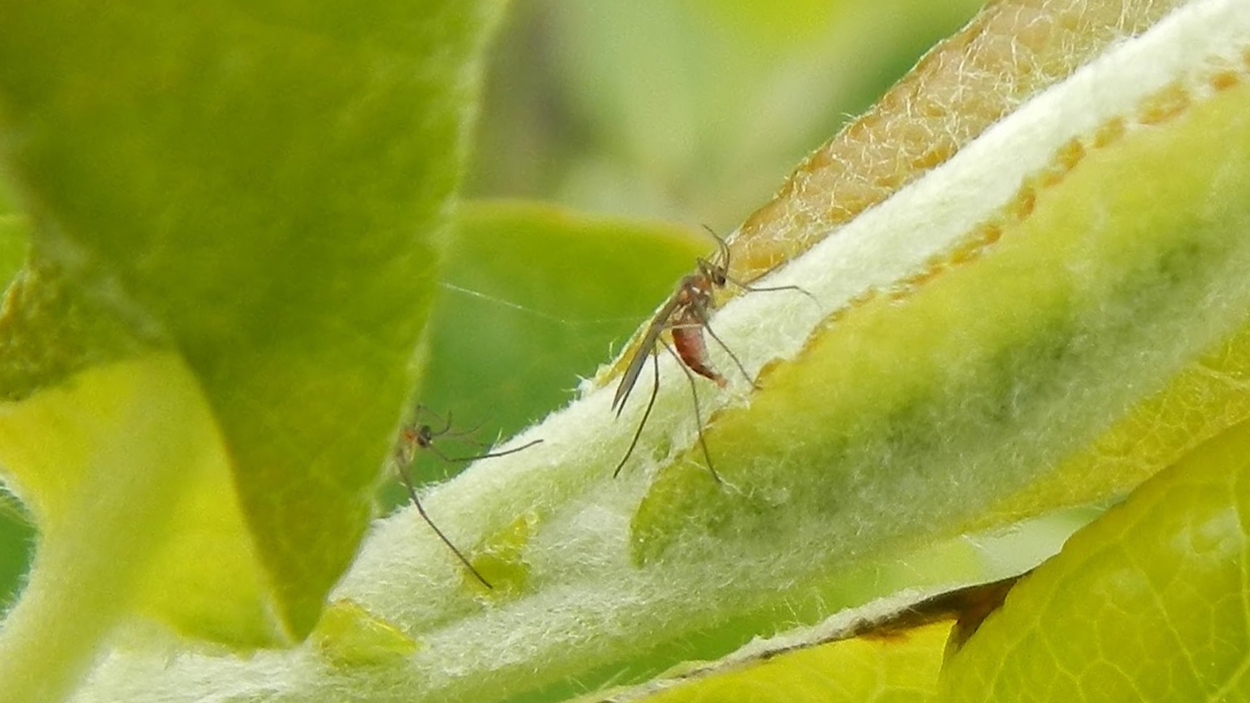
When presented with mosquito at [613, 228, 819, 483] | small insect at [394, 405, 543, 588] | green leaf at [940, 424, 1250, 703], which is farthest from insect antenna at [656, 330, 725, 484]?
green leaf at [940, 424, 1250, 703]

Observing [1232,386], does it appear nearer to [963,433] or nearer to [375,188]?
[963,433]

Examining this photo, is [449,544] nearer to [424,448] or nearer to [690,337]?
[690,337]

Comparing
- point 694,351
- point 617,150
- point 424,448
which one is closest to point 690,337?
point 694,351

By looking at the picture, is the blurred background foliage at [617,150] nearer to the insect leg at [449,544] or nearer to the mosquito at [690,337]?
the mosquito at [690,337]

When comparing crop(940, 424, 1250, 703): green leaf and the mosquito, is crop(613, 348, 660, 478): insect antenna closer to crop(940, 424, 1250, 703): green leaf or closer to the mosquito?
the mosquito

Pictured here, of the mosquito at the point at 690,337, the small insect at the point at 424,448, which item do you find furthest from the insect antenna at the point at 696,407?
the small insect at the point at 424,448

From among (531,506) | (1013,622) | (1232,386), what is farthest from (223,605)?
(1232,386)

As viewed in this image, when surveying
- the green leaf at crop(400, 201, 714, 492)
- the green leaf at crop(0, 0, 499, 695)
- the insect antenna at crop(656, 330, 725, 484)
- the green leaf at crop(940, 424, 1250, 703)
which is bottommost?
the green leaf at crop(940, 424, 1250, 703)
